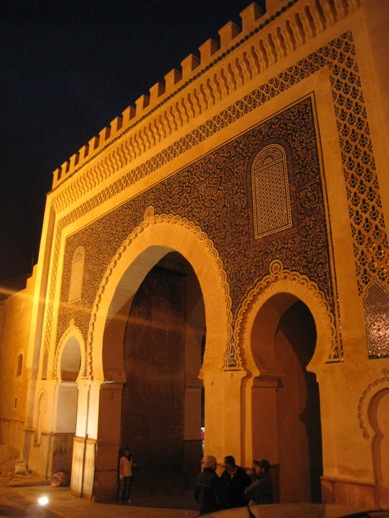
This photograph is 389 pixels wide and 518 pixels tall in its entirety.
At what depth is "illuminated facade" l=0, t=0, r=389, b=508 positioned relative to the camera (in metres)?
3.53

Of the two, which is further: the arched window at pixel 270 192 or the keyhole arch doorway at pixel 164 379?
the keyhole arch doorway at pixel 164 379

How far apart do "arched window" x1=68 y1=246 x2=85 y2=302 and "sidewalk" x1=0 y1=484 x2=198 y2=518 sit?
2.84 meters

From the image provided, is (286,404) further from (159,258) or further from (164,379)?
(164,379)

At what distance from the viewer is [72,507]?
570 centimetres

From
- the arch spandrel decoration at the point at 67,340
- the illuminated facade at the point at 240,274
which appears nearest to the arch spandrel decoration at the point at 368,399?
the illuminated facade at the point at 240,274

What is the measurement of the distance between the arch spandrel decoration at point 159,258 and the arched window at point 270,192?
2.21 feet

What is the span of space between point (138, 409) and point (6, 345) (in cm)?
538

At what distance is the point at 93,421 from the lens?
6270 millimetres

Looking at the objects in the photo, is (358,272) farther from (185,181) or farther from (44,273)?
(44,273)

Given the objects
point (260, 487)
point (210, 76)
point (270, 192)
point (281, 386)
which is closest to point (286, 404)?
point (281, 386)

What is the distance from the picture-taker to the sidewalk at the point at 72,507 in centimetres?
530

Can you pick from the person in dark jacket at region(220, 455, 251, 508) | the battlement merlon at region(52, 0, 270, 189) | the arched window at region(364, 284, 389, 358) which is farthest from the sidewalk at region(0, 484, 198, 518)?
the battlement merlon at region(52, 0, 270, 189)

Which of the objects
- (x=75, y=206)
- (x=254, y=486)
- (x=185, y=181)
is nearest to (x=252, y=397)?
(x=254, y=486)

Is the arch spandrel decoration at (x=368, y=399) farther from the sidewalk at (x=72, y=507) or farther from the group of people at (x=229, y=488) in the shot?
the sidewalk at (x=72, y=507)
